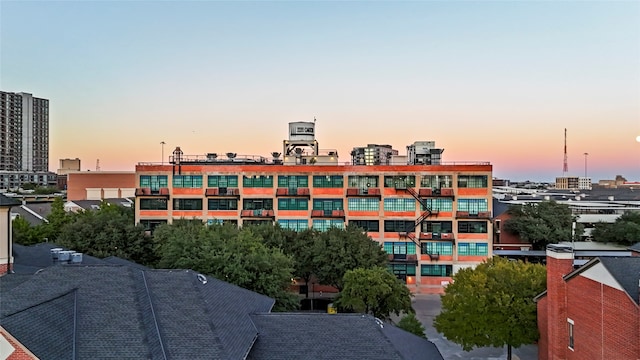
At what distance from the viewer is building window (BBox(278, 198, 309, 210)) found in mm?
50062

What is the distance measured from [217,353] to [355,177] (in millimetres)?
37845

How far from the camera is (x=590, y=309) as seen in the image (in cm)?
2077

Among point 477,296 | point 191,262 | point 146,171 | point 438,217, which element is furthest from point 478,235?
point 146,171

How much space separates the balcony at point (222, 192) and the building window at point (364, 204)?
1330 cm

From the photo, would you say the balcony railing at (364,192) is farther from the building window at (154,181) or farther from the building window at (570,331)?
the building window at (570,331)

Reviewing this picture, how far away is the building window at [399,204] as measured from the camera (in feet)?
162

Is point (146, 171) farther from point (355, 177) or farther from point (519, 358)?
point (519, 358)

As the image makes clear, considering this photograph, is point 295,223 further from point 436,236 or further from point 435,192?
point 435,192

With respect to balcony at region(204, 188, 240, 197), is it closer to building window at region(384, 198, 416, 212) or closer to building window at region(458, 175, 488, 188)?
building window at region(384, 198, 416, 212)

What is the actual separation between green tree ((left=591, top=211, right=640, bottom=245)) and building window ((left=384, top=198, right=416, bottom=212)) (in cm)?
3235

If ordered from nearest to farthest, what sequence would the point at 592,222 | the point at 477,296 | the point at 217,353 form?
the point at 217,353 → the point at 477,296 → the point at 592,222

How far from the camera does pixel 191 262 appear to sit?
30.1 m

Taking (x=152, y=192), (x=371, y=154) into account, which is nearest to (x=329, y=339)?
(x=152, y=192)

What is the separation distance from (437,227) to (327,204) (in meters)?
13.0
